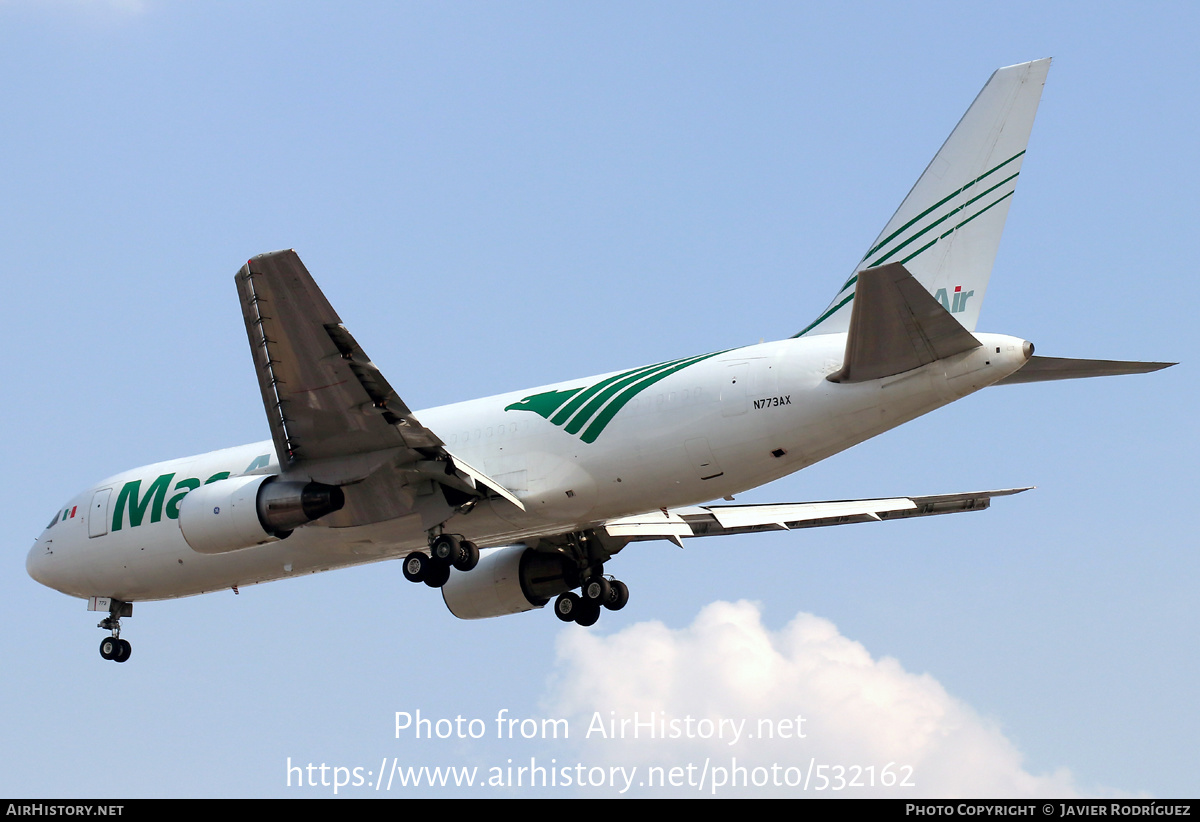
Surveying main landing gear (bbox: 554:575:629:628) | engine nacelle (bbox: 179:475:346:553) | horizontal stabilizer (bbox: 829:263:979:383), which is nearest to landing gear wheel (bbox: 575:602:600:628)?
main landing gear (bbox: 554:575:629:628)

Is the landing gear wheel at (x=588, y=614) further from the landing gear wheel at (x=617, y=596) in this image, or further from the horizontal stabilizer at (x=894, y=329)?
the horizontal stabilizer at (x=894, y=329)

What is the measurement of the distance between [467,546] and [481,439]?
1803mm

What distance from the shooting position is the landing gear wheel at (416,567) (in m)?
21.8

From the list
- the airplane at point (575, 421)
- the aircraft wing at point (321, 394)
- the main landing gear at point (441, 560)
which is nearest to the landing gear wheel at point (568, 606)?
the airplane at point (575, 421)

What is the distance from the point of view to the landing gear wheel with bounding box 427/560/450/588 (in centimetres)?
2169

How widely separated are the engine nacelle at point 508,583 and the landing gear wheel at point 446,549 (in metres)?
4.28

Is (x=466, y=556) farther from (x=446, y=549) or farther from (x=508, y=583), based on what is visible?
(x=508, y=583)

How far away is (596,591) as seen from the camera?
25.4 meters

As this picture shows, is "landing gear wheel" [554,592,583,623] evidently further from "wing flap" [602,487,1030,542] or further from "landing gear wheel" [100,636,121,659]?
"landing gear wheel" [100,636,121,659]

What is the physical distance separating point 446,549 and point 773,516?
738 cm

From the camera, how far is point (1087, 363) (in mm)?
18375

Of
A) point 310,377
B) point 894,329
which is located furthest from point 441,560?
point 894,329

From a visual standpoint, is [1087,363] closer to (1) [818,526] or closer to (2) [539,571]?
(1) [818,526]
